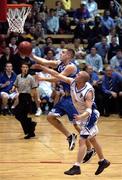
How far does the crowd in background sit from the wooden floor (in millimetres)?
1591

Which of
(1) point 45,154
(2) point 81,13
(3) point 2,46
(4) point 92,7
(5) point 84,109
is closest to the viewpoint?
(5) point 84,109

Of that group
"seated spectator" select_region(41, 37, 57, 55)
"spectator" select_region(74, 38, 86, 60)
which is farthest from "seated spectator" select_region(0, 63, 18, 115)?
"spectator" select_region(74, 38, 86, 60)

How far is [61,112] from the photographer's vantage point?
9703 mm

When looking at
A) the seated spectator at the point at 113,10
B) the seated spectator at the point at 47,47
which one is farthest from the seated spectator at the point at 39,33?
the seated spectator at the point at 113,10

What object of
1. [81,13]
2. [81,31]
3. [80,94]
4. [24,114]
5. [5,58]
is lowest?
[24,114]

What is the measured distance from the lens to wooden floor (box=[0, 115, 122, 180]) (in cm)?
830

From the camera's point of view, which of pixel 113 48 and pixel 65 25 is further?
pixel 65 25

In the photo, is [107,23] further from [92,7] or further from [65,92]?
[65,92]

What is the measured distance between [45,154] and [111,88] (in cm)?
609

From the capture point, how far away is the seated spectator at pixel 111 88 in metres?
15.6

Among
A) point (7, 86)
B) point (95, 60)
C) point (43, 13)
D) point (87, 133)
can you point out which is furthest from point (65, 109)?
point (43, 13)

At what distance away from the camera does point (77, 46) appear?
710 inches

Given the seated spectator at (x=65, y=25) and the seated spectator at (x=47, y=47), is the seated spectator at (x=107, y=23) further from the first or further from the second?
the seated spectator at (x=47, y=47)

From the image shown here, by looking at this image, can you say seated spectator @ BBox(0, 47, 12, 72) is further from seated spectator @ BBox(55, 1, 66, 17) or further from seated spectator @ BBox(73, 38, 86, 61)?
seated spectator @ BBox(55, 1, 66, 17)
